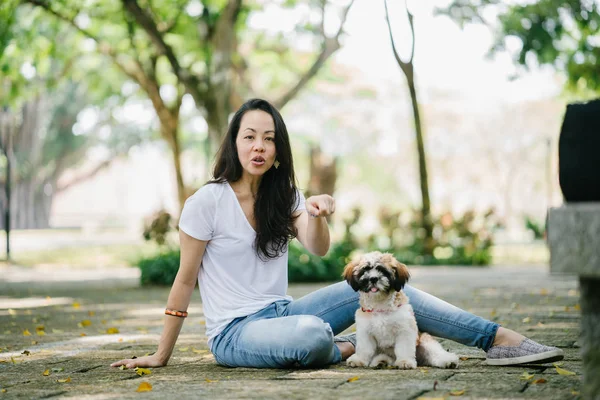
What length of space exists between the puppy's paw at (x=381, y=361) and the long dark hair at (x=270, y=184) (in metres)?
0.73

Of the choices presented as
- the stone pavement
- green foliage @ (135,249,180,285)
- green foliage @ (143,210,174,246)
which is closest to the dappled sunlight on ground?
the stone pavement

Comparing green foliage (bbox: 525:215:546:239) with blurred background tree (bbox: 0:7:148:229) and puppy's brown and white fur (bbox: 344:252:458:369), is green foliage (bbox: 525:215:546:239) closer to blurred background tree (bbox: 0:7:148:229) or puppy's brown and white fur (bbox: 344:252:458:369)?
blurred background tree (bbox: 0:7:148:229)

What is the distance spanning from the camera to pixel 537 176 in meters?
47.3

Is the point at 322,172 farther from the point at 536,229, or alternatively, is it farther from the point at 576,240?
the point at 576,240

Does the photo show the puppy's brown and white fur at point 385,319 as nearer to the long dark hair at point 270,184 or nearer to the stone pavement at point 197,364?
the stone pavement at point 197,364

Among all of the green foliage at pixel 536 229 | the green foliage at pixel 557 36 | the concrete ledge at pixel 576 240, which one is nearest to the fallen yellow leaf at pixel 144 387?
the concrete ledge at pixel 576 240

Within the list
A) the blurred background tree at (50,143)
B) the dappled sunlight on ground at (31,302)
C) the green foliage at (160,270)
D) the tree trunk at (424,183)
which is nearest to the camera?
the dappled sunlight on ground at (31,302)

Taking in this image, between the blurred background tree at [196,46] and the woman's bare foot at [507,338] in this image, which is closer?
the woman's bare foot at [507,338]

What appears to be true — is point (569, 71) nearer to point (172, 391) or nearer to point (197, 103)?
point (197, 103)

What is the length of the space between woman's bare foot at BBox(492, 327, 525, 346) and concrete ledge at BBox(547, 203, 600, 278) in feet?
5.89

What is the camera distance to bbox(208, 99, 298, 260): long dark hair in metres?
4.45

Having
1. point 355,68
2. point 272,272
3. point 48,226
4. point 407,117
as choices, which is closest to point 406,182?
point 407,117

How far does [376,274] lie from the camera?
426 cm

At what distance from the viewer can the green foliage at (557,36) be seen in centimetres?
1405
